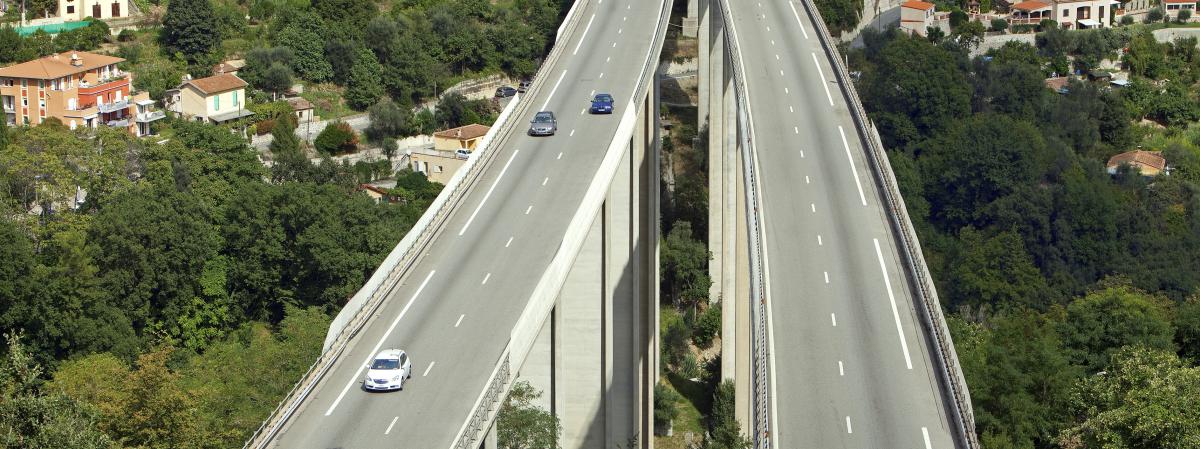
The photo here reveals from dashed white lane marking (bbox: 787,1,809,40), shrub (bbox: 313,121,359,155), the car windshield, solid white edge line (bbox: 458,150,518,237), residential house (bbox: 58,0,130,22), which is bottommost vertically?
shrub (bbox: 313,121,359,155)

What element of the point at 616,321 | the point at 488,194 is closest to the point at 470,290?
the point at 488,194

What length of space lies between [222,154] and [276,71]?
19.1m

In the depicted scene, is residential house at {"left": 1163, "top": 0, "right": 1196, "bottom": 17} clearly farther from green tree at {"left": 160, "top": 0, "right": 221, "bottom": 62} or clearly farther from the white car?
the white car

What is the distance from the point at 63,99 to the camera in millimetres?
91625

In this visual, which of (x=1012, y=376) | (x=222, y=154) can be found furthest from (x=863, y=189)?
(x=222, y=154)

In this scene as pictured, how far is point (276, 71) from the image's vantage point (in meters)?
99.5

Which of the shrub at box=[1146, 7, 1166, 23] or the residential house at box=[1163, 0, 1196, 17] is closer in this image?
the shrub at box=[1146, 7, 1166, 23]

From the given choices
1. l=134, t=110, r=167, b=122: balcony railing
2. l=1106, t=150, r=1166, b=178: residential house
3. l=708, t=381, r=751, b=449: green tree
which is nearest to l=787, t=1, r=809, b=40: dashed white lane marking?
l=708, t=381, r=751, b=449: green tree

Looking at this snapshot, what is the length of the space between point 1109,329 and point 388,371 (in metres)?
30.9

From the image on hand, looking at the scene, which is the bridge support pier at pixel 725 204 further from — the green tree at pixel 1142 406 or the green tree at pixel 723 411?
the green tree at pixel 1142 406

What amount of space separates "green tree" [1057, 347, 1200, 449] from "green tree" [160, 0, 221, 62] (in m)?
67.9

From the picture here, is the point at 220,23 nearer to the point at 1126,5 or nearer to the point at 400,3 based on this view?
the point at 400,3

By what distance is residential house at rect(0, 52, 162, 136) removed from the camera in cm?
9156

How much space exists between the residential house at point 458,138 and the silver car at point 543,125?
27.3 m
